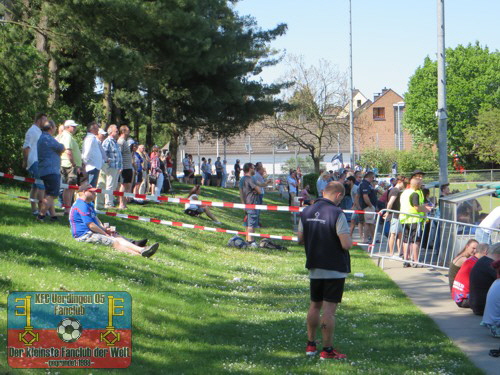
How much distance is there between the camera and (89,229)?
12.5m

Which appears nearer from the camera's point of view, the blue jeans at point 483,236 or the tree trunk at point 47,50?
the blue jeans at point 483,236

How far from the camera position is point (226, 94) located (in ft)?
108

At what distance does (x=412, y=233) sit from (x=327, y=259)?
7.98 meters

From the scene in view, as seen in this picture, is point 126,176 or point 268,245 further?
point 126,176

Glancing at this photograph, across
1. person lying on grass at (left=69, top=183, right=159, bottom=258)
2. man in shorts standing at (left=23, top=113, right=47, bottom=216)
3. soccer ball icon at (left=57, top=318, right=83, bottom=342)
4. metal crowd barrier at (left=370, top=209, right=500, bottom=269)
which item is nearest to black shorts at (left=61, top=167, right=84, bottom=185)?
man in shorts standing at (left=23, top=113, right=47, bottom=216)

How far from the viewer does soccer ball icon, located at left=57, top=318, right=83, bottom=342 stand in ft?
24.1

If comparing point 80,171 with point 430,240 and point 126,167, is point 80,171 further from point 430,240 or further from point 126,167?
point 430,240

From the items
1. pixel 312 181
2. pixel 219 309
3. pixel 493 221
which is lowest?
pixel 219 309

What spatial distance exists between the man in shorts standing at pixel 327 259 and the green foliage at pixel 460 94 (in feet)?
251

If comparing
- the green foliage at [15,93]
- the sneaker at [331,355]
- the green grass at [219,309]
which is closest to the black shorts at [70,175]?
the green grass at [219,309]

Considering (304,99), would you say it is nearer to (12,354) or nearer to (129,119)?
(129,119)

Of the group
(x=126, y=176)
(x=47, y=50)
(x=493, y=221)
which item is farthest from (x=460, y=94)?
(x=493, y=221)

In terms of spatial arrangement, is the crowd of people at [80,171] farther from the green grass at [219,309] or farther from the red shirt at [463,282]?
the red shirt at [463,282]

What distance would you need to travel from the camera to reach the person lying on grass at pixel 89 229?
12359 mm
